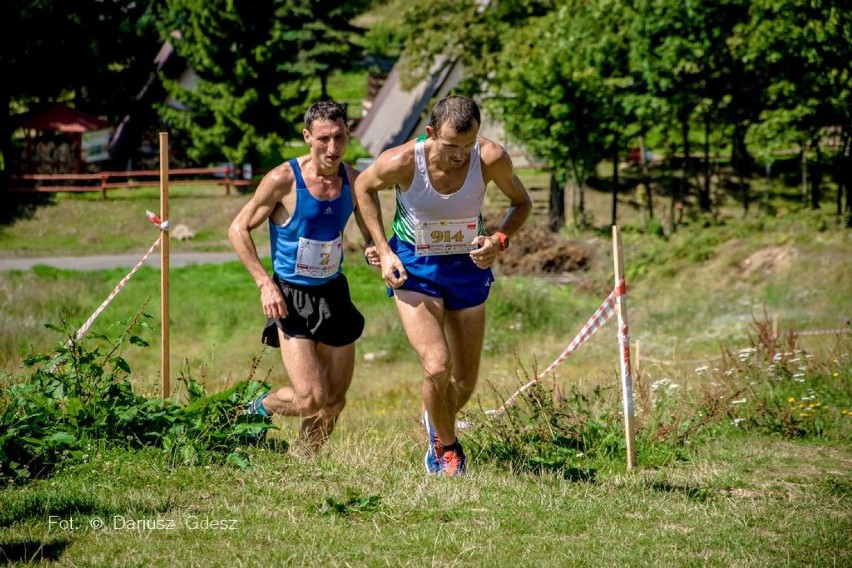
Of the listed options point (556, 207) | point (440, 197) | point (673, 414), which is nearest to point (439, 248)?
point (440, 197)

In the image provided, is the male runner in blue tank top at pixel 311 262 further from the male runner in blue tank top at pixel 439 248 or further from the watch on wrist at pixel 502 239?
the watch on wrist at pixel 502 239

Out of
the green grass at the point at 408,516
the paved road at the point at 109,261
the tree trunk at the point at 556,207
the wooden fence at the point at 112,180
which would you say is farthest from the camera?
the wooden fence at the point at 112,180

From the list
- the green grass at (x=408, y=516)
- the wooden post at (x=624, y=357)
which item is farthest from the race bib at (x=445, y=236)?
the green grass at (x=408, y=516)

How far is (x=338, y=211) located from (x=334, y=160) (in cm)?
37

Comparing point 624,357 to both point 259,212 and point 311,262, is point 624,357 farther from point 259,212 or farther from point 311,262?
point 259,212

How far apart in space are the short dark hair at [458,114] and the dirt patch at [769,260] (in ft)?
50.2

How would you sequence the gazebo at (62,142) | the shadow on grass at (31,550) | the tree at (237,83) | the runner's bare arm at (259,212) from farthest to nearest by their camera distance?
the gazebo at (62,142) → the tree at (237,83) → the runner's bare arm at (259,212) → the shadow on grass at (31,550)

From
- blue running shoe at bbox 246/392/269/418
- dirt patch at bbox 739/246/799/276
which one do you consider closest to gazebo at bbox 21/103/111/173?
dirt patch at bbox 739/246/799/276

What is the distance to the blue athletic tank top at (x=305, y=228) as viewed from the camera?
776cm

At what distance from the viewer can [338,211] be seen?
787 centimetres

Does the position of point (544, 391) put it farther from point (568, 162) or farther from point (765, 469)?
point (568, 162)

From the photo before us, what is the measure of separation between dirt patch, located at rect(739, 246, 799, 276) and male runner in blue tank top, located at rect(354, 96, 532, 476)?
14.8m

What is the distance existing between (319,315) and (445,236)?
1136 millimetres

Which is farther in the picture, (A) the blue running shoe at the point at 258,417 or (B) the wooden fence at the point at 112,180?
(B) the wooden fence at the point at 112,180
